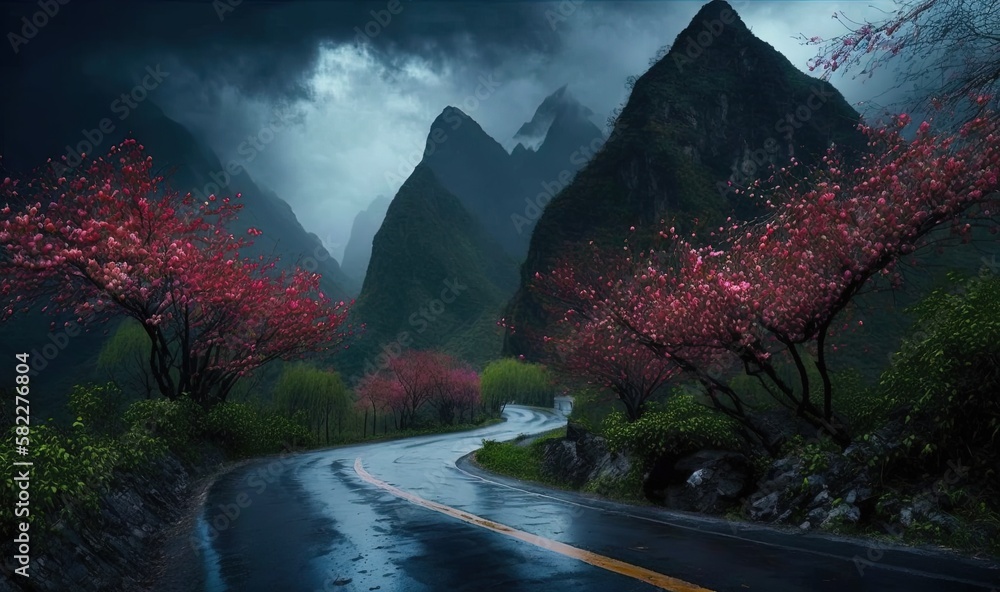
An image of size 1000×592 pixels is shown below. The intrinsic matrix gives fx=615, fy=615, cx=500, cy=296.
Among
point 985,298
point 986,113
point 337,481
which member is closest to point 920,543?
point 985,298

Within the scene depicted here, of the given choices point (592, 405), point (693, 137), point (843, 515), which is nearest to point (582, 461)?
point (843, 515)

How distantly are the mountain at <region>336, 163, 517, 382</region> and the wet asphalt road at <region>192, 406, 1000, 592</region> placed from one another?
111415 mm

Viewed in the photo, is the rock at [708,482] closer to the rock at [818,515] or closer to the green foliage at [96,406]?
the rock at [818,515]

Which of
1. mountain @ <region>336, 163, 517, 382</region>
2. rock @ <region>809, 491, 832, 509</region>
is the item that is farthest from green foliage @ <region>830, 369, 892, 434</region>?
mountain @ <region>336, 163, 517, 382</region>

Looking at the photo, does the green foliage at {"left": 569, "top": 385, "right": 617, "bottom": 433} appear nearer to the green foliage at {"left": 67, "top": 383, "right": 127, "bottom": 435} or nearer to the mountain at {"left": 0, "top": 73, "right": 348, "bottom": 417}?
the green foliage at {"left": 67, "top": 383, "right": 127, "bottom": 435}

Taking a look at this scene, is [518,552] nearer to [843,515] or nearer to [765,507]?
[843,515]

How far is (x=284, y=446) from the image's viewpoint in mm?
29219

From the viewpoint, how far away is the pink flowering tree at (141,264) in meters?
15.1

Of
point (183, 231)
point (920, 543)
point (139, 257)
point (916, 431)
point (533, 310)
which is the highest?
point (533, 310)

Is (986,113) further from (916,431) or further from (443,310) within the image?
(443,310)

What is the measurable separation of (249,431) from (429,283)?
13663 centimetres

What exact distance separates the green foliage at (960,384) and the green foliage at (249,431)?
2057 cm

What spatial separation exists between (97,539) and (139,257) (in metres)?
11.8

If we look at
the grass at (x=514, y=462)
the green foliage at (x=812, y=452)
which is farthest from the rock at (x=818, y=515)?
the grass at (x=514, y=462)
